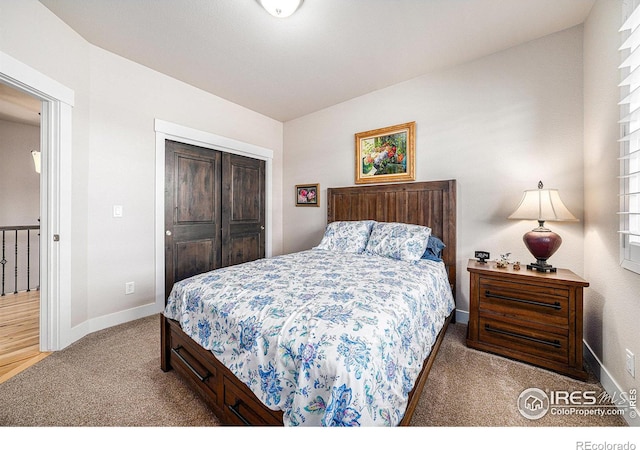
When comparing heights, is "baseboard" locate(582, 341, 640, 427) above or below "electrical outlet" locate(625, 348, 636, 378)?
below

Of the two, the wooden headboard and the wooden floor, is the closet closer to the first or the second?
the wooden floor

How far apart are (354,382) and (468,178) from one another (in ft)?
8.06

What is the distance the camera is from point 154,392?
157 cm

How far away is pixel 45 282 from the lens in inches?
81.8

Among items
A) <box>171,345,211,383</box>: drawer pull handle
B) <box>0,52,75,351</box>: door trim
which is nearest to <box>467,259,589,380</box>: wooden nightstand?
<box>171,345,211,383</box>: drawer pull handle

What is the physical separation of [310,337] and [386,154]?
265cm

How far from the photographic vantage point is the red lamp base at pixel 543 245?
192 centimetres

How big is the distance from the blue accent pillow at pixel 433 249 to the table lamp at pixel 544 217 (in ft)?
2.25

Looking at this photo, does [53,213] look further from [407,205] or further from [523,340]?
[523,340]

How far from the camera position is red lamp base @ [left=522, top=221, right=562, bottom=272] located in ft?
6.31

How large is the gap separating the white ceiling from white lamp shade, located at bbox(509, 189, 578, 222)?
1.38 metres
